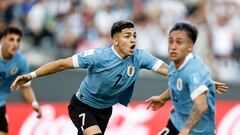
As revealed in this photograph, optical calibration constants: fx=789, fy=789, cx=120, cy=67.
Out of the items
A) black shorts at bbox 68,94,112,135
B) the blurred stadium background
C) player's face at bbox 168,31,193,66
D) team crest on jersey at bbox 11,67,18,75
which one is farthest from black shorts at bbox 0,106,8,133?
player's face at bbox 168,31,193,66

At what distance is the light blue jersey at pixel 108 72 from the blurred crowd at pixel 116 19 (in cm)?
625

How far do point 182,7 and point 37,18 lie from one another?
353cm

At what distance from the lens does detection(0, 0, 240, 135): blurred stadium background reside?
17.4m

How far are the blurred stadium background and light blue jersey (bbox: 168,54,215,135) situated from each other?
6.99 m

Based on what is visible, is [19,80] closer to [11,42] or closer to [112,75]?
[112,75]

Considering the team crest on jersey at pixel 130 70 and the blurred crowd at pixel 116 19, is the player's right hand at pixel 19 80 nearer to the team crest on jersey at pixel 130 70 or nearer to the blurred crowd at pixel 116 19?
the team crest on jersey at pixel 130 70

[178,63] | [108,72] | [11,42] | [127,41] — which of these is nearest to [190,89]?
[178,63]

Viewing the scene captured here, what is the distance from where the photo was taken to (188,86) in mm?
8969

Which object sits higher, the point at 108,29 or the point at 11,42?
Answer: the point at 11,42

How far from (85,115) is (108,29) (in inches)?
280

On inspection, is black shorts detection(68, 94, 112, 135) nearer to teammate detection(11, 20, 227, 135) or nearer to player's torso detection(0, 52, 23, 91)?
teammate detection(11, 20, 227, 135)

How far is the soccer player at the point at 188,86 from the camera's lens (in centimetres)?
863

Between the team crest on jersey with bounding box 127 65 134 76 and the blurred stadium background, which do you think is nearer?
the team crest on jersey with bounding box 127 65 134 76

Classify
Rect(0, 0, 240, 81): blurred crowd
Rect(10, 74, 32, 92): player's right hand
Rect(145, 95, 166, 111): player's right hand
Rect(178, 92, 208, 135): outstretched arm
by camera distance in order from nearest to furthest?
Rect(178, 92, 208, 135): outstretched arm, Rect(145, 95, 166, 111): player's right hand, Rect(10, 74, 32, 92): player's right hand, Rect(0, 0, 240, 81): blurred crowd
